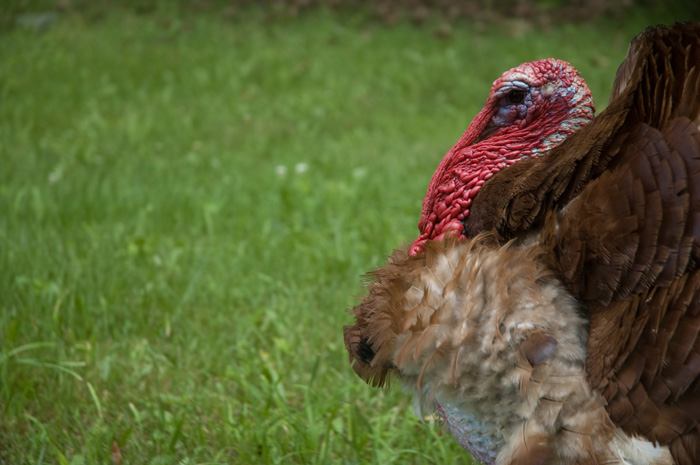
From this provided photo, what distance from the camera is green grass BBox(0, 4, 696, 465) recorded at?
8.86 feet

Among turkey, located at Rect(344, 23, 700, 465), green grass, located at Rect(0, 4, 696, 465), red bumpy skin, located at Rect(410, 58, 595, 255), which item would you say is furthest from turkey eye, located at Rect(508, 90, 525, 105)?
green grass, located at Rect(0, 4, 696, 465)

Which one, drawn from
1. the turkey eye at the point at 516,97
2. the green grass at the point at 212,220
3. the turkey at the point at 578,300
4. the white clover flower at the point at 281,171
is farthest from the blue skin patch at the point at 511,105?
the white clover flower at the point at 281,171

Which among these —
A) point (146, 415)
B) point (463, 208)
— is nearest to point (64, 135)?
point (146, 415)

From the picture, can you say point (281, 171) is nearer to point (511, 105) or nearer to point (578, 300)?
point (511, 105)

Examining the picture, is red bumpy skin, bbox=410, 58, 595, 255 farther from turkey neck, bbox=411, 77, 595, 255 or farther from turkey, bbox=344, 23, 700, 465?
turkey, bbox=344, 23, 700, 465

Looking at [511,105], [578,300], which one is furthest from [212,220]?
[578,300]

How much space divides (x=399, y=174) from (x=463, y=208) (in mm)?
3445

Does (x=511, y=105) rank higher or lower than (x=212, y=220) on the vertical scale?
higher

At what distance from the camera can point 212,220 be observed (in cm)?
456

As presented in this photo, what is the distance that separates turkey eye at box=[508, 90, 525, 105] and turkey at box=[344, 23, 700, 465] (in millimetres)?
294

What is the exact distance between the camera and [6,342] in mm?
3061

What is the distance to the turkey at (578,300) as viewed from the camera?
1604mm

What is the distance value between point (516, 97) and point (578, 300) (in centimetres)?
71

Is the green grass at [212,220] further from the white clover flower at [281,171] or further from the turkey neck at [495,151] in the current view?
the turkey neck at [495,151]
